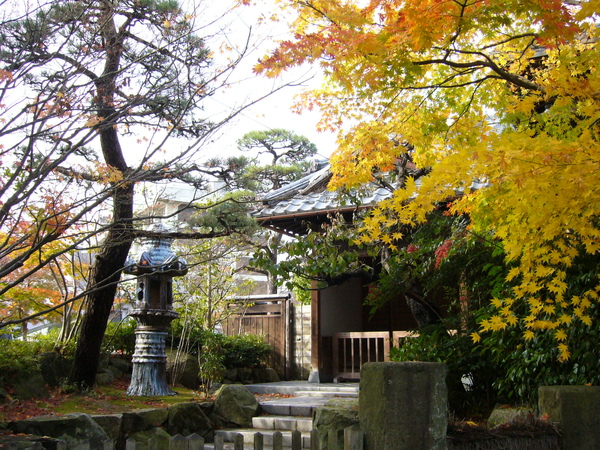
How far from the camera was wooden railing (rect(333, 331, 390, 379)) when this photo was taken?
10914 millimetres

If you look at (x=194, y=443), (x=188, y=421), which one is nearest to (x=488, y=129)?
(x=194, y=443)

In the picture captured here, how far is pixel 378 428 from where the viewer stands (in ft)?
12.3

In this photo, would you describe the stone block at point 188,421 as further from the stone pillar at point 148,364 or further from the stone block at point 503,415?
the stone block at point 503,415

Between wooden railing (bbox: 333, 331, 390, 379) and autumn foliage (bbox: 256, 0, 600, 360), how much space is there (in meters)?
4.82

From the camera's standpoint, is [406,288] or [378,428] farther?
[406,288]

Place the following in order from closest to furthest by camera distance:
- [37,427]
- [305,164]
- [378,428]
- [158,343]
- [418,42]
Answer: [378,428] < [418,42] < [37,427] < [158,343] < [305,164]

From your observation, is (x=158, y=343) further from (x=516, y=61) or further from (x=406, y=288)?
(x=516, y=61)

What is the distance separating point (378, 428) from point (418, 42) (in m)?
2.86

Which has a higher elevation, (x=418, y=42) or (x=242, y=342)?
(x=418, y=42)

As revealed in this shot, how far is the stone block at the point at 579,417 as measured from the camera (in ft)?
14.9

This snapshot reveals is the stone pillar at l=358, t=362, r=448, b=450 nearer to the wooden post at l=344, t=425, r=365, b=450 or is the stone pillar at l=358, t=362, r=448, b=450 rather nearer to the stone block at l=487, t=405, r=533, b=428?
the wooden post at l=344, t=425, r=365, b=450

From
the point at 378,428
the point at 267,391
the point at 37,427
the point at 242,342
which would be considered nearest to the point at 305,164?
the point at 242,342

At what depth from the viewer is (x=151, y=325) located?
364 inches

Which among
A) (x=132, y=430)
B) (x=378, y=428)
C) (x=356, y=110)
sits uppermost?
(x=356, y=110)
